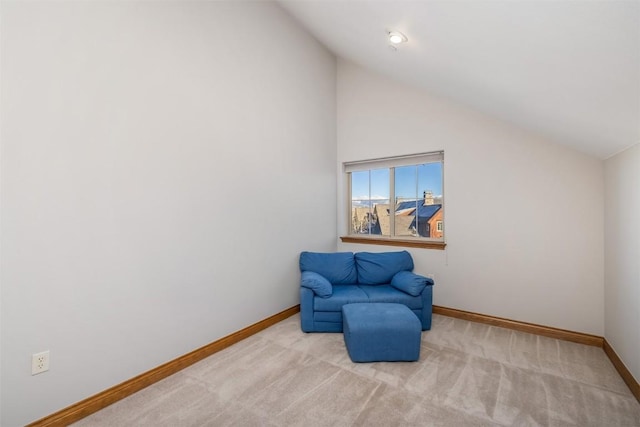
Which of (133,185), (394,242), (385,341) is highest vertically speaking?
(133,185)

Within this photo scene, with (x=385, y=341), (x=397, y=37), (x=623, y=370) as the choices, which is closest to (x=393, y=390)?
(x=385, y=341)

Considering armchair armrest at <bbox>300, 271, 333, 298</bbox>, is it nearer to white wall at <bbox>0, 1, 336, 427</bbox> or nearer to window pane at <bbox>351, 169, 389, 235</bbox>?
white wall at <bbox>0, 1, 336, 427</bbox>

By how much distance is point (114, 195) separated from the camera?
6.61 ft

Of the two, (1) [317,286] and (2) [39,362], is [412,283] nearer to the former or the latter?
(1) [317,286]

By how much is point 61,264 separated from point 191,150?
47.7 inches

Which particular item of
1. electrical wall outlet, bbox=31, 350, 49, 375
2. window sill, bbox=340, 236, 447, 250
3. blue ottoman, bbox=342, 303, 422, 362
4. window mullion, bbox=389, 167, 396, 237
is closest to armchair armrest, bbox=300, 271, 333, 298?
blue ottoman, bbox=342, 303, 422, 362

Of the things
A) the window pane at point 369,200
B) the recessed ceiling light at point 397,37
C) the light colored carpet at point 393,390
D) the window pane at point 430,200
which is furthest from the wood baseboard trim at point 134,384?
the recessed ceiling light at point 397,37

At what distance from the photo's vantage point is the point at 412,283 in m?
3.10

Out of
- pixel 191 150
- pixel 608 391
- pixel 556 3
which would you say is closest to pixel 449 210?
pixel 608 391

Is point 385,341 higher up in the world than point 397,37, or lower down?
lower down

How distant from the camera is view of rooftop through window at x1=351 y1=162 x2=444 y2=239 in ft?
12.4

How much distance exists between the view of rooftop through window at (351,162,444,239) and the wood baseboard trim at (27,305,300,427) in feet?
7.23

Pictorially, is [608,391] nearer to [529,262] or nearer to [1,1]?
[529,262]

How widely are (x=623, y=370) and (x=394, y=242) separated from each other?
231cm
